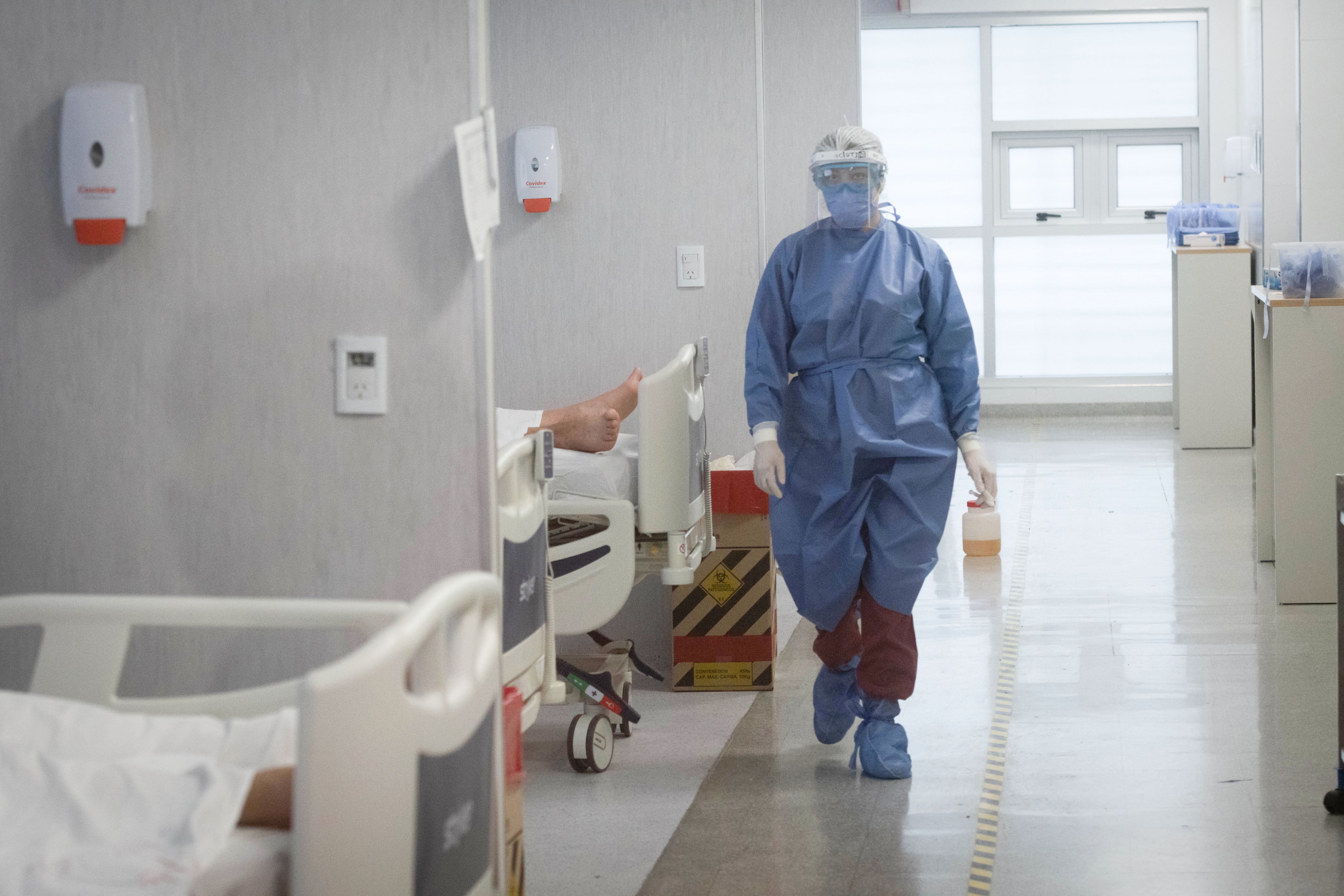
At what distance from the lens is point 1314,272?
4.18 m

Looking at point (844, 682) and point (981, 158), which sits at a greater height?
point (981, 158)

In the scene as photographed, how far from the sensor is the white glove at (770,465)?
2.90 metres

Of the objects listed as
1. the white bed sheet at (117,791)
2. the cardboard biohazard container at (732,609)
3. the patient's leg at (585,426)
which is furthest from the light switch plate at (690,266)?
the white bed sheet at (117,791)

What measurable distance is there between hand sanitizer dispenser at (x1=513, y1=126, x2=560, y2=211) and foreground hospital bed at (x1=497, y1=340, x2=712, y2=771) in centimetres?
62

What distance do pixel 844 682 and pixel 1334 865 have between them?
1045 millimetres

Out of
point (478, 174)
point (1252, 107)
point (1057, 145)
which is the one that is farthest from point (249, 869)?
point (1057, 145)

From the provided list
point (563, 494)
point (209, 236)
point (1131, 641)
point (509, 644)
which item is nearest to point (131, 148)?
point (209, 236)

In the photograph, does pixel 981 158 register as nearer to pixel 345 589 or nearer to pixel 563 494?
pixel 563 494

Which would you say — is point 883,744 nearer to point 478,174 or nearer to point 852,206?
point 852,206

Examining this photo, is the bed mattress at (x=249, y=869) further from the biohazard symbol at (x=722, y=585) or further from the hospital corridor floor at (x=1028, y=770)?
the biohazard symbol at (x=722, y=585)

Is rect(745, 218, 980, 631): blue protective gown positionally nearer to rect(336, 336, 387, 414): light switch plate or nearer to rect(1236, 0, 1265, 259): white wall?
rect(336, 336, 387, 414): light switch plate

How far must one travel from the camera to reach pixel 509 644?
7.39 ft

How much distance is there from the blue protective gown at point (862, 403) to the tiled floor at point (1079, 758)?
17.5 inches

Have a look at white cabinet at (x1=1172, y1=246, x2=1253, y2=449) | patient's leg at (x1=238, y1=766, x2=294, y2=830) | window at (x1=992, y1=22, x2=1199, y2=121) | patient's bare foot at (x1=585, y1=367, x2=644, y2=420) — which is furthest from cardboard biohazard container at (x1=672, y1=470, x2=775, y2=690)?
window at (x1=992, y1=22, x2=1199, y2=121)
